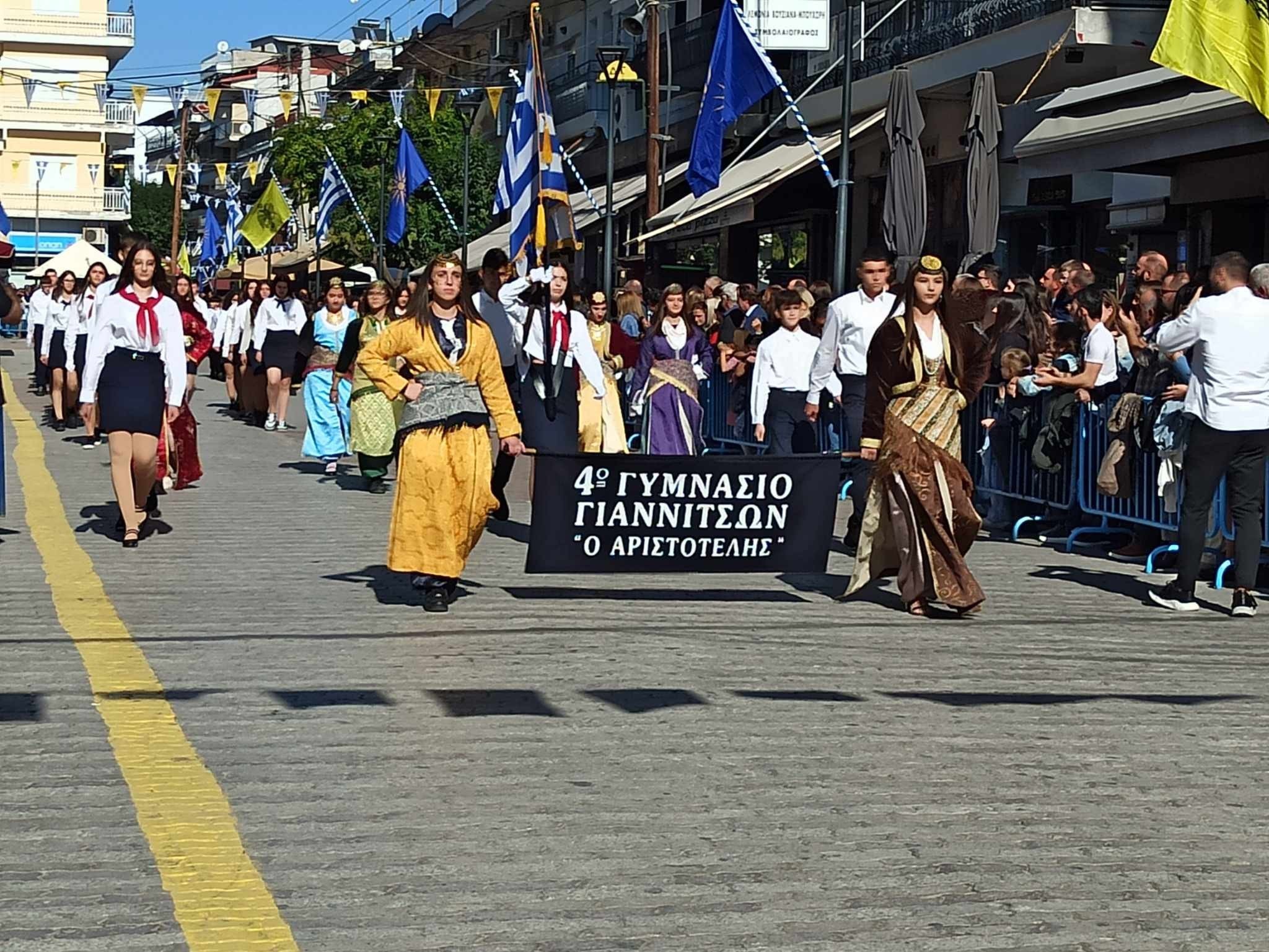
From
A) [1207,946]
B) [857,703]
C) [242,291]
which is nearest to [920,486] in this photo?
[857,703]

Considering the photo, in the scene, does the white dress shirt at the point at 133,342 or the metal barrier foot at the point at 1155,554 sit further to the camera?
the white dress shirt at the point at 133,342

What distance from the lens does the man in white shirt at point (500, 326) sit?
12875mm

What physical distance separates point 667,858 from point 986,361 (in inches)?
213

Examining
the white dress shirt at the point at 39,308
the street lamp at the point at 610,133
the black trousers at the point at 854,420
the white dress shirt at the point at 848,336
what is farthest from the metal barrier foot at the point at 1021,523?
the white dress shirt at the point at 39,308

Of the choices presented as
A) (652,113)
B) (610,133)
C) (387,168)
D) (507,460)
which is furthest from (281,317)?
(387,168)

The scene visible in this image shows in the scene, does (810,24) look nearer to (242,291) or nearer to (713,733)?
(242,291)

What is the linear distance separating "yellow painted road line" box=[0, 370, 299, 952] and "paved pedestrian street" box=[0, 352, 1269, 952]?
0.02 metres

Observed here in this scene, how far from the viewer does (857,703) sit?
7539 millimetres

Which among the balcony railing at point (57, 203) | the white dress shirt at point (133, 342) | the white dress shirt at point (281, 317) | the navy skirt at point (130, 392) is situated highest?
the balcony railing at point (57, 203)

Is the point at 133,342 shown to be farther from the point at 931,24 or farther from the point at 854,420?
the point at 931,24

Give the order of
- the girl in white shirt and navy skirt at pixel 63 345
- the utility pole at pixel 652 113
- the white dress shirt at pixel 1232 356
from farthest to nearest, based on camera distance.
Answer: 1. the utility pole at pixel 652 113
2. the girl in white shirt and navy skirt at pixel 63 345
3. the white dress shirt at pixel 1232 356

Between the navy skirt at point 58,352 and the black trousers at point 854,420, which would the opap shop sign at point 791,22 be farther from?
the black trousers at point 854,420

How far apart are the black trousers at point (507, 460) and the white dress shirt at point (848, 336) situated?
5.79ft

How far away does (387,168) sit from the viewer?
52375 mm
